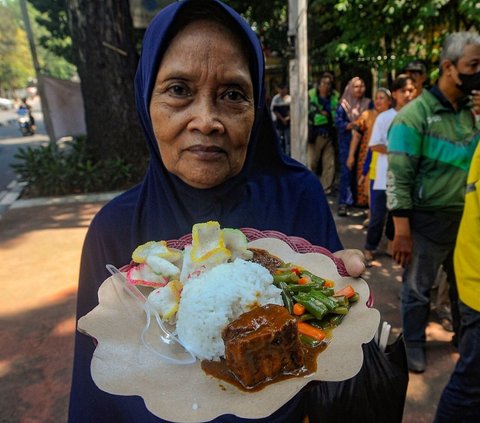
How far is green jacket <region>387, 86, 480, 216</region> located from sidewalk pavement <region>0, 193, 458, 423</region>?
4.76 feet

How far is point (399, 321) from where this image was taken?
13.2 ft

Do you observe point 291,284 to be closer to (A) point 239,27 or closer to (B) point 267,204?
(B) point 267,204

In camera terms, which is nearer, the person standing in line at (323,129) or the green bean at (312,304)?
the green bean at (312,304)

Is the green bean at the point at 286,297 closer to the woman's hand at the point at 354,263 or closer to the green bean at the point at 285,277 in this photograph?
the green bean at the point at 285,277

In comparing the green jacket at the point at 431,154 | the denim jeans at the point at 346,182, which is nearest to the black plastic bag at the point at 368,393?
the green jacket at the point at 431,154

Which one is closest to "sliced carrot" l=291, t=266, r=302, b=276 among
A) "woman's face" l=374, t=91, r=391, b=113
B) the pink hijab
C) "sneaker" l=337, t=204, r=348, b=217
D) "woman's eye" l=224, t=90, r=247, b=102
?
"woman's eye" l=224, t=90, r=247, b=102

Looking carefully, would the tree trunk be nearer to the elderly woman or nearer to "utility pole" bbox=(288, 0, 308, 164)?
"utility pole" bbox=(288, 0, 308, 164)

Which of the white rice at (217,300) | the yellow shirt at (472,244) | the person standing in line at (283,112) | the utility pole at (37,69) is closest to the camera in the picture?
the white rice at (217,300)

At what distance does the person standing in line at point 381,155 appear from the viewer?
4.92 metres

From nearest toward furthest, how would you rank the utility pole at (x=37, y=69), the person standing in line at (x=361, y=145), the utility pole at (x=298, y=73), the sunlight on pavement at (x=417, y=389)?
1. the sunlight on pavement at (x=417, y=389)
2. the utility pole at (x=298, y=73)
3. the person standing in line at (x=361, y=145)
4. the utility pole at (x=37, y=69)

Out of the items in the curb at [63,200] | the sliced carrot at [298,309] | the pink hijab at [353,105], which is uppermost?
the pink hijab at [353,105]

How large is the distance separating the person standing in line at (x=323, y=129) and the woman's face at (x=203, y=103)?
7.01 m

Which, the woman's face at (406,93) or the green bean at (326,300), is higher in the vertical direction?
the woman's face at (406,93)

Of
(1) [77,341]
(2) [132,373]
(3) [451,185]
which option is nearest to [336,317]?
(2) [132,373]
